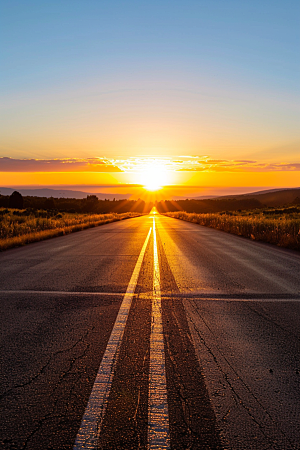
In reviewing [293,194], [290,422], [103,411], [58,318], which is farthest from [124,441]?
[293,194]

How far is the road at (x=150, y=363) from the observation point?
2.64 meters

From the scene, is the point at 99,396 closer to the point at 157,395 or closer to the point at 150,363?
the point at 157,395

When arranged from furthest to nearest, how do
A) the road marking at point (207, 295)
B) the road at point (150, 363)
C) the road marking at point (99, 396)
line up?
1. the road marking at point (207, 295)
2. the road at point (150, 363)
3. the road marking at point (99, 396)

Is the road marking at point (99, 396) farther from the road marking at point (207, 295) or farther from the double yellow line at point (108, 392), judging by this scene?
the road marking at point (207, 295)

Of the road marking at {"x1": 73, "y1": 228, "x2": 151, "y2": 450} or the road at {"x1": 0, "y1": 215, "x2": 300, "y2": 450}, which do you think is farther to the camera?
the road at {"x1": 0, "y1": 215, "x2": 300, "y2": 450}

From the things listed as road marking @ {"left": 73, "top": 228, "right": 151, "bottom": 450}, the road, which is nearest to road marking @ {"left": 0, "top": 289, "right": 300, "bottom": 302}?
the road

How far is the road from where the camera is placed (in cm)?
264

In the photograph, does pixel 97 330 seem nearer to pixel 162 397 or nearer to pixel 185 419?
pixel 162 397

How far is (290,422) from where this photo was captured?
278 cm

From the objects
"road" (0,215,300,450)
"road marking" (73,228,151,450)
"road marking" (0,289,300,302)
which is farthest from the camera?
"road marking" (0,289,300,302)

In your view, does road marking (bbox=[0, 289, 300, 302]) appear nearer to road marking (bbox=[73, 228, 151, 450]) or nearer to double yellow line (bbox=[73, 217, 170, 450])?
double yellow line (bbox=[73, 217, 170, 450])

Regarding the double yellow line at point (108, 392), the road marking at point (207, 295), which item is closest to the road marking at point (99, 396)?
the double yellow line at point (108, 392)

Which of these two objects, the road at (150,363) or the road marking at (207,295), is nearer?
the road at (150,363)

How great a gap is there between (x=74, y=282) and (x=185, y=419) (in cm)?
559
